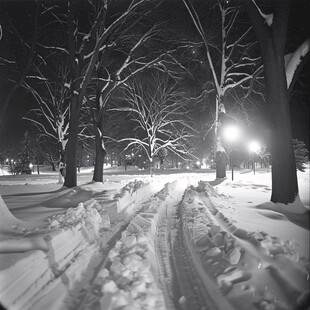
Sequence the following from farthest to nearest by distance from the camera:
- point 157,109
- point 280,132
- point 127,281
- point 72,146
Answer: point 157,109
point 72,146
point 280,132
point 127,281

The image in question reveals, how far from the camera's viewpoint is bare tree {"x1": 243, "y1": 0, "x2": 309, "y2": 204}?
7559 millimetres

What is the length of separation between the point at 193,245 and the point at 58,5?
13.9 metres

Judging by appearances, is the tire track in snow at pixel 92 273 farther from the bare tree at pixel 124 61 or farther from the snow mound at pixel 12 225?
the bare tree at pixel 124 61

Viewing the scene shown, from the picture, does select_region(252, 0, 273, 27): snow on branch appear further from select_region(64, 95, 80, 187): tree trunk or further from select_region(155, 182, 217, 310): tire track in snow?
select_region(64, 95, 80, 187): tree trunk

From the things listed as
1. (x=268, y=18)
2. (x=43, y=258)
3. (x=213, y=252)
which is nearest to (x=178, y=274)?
(x=213, y=252)

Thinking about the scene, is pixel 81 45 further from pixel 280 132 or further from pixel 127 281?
pixel 127 281

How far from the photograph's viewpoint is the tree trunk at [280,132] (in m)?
7.56

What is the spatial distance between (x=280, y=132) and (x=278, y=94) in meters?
1.18

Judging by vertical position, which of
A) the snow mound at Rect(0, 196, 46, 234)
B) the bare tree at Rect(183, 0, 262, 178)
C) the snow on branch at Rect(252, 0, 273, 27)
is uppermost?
the bare tree at Rect(183, 0, 262, 178)

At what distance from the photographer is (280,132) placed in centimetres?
761

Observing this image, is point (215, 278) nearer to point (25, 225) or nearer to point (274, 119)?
point (25, 225)

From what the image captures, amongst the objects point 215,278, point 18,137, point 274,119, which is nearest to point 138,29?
point 274,119

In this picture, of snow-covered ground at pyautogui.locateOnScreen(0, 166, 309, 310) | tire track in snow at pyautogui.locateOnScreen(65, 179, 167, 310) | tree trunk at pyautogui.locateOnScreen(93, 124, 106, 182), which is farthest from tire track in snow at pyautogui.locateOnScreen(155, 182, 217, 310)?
tree trunk at pyautogui.locateOnScreen(93, 124, 106, 182)

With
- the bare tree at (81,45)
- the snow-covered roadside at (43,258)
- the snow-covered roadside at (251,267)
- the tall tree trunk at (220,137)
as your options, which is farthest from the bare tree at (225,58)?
the snow-covered roadside at (43,258)
